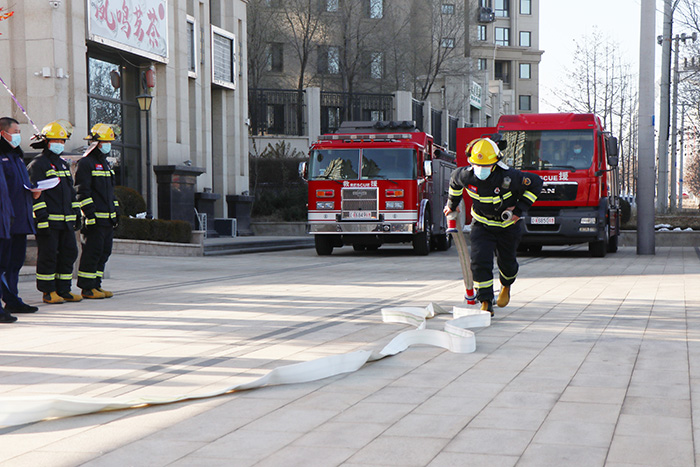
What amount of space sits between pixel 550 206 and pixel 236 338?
13.1 m

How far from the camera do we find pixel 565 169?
19500mm

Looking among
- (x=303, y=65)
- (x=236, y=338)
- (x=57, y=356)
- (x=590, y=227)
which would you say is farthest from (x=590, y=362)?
(x=303, y=65)

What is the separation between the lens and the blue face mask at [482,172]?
8.98m

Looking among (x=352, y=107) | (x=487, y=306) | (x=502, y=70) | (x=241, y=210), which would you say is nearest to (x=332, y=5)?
(x=352, y=107)

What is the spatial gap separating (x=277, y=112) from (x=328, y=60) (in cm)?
917

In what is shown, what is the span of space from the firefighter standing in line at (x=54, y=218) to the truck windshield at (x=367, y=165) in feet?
34.8

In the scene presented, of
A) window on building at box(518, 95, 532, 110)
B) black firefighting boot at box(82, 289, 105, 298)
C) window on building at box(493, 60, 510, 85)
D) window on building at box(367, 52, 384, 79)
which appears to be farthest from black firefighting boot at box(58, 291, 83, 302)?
window on building at box(518, 95, 532, 110)

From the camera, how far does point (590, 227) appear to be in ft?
63.2

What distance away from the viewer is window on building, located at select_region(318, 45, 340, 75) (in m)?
48.9

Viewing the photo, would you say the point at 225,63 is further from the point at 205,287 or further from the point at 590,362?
the point at 590,362

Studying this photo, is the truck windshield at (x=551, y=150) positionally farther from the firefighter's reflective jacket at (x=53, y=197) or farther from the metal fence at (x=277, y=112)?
the metal fence at (x=277, y=112)

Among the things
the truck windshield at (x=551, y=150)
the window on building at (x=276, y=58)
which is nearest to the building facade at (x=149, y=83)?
the truck windshield at (x=551, y=150)

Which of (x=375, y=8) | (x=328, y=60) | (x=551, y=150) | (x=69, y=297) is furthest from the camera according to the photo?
(x=328, y=60)

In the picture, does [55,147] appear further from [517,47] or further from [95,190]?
[517,47]
